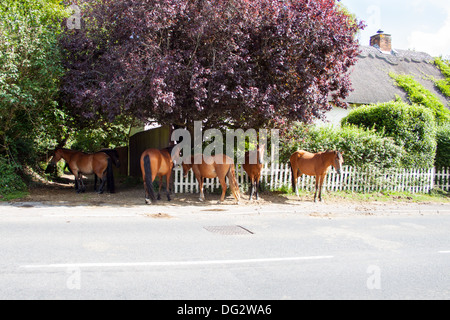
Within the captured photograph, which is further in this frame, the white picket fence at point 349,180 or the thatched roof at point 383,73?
the thatched roof at point 383,73

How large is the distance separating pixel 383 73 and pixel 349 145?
52.7 ft

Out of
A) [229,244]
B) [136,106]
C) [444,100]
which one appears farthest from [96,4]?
[444,100]

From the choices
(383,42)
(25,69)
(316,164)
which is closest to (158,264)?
(316,164)

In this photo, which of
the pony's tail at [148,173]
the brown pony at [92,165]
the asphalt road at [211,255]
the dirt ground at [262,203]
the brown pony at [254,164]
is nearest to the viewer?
the asphalt road at [211,255]

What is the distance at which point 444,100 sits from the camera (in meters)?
27.1

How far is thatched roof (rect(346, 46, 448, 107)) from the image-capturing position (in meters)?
25.4

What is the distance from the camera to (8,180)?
11.3m

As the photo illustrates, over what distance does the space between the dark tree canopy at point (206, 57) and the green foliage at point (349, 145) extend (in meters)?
2.56

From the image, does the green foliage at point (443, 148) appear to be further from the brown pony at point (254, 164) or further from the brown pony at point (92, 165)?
the brown pony at point (92, 165)

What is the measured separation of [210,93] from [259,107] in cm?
152

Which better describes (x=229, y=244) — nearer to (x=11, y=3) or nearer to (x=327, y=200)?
(x=327, y=200)

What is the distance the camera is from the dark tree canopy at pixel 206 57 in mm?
10125

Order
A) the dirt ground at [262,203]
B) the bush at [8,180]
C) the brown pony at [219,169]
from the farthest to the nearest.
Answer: the brown pony at [219,169]
the bush at [8,180]
the dirt ground at [262,203]

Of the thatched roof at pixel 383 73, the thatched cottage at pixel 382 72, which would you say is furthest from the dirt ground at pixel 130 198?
the thatched roof at pixel 383 73
